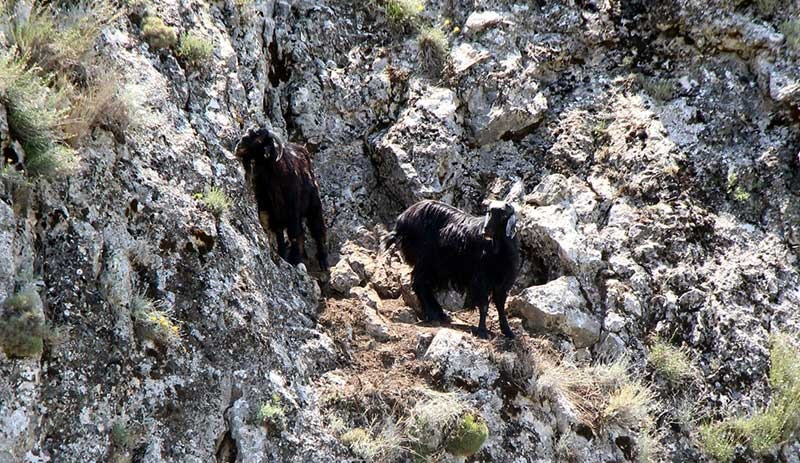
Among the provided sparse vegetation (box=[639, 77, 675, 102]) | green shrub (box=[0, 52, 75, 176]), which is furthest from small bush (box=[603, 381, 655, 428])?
green shrub (box=[0, 52, 75, 176])

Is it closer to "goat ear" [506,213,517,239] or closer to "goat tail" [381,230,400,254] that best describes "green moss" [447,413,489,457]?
"goat ear" [506,213,517,239]

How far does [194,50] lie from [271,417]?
428 centimetres

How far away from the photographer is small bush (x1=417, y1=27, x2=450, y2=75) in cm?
1110

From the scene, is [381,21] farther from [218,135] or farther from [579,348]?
[579,348]

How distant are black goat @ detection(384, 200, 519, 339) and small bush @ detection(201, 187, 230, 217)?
2361 mm

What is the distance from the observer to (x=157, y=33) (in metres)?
8.66

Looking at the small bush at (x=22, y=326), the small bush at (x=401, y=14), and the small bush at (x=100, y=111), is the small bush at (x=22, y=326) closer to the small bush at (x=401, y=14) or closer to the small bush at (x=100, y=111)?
the small bush at (x=100, y=111)

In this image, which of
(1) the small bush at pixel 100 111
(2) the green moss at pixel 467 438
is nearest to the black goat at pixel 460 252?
(2) the green moss at pixel 467 438

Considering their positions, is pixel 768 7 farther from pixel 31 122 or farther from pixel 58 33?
pixel 31 122

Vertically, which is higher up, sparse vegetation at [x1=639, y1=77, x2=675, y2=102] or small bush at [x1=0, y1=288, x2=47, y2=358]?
sparse vegetation at [x1=639, y1=77, x2=675, y2=102]

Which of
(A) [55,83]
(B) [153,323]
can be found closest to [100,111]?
(A) [55,83]

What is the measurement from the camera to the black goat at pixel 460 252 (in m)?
9.05

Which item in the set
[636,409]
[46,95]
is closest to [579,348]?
[636,409]

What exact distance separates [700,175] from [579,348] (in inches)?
108
